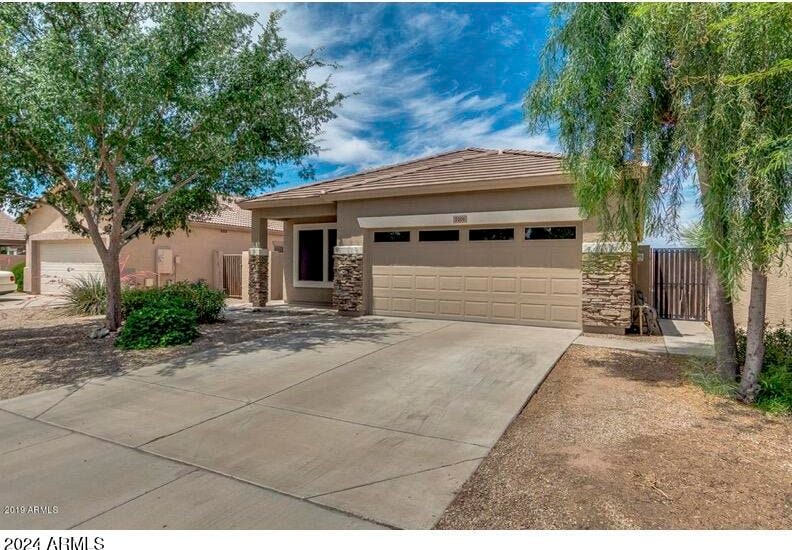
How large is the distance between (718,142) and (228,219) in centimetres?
1975

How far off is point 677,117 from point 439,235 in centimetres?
641

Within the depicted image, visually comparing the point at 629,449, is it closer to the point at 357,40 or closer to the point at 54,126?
the point at 54,126

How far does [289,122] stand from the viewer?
940 cm

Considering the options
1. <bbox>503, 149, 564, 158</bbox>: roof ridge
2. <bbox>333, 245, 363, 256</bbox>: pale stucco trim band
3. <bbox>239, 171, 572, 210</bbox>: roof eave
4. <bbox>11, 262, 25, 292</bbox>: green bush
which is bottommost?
<bbox>11, 262, 25, 292</bbox>: green bush

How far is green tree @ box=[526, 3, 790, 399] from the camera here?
4.26 meters

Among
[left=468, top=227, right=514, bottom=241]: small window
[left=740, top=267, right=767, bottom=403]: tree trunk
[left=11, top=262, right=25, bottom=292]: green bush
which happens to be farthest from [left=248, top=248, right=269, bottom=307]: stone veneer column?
[left=11, top=262, right=25, bottom=292]: green bush

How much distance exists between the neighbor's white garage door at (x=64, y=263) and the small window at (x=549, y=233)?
52.9 ft

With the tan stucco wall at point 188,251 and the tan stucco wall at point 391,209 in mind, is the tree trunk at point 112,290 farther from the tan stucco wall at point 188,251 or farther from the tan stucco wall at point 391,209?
the tan stucco wall at point 188,251

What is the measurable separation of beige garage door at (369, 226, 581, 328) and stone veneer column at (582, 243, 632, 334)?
0.30 m

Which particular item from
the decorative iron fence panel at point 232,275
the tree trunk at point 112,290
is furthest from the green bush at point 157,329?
the decorative iron fence panel at point 232,275

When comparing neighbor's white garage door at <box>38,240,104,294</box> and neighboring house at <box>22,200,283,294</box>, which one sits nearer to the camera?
neighboring house at <box>22,200,283,294</box>

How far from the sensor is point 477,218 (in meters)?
10.5

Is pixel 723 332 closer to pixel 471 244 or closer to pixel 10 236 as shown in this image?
pixel 471 244

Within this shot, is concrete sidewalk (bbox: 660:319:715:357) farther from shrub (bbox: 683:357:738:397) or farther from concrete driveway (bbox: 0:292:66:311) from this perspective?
concrete driveway (bbox: 0:292:66:311)
